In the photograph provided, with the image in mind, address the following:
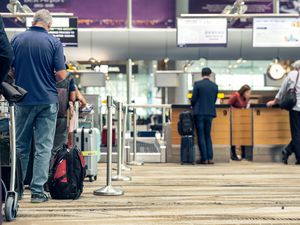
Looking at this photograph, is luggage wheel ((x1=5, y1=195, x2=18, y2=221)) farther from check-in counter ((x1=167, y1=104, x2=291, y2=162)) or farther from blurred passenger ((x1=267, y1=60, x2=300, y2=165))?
blurred passenger ((x1=267, y1=60, x2=300, y2=165))

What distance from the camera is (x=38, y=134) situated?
15.4 feet

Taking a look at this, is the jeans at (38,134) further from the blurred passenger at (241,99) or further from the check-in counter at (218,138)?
the blurred passenger at (241,99)

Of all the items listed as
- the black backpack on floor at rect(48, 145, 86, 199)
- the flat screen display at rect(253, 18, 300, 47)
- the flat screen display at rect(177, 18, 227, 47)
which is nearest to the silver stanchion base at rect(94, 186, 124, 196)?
the black backpack on floor at rect(48, 145, 86, 199)

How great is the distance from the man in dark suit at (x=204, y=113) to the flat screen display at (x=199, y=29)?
4.25m

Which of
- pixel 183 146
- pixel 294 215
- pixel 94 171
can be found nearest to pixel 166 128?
pixel 183 146

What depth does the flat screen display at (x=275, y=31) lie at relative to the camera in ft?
44.4

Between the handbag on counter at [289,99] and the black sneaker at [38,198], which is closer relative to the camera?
the black sneaker at [38,198]

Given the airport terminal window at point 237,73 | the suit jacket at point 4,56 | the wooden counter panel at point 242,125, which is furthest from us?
the airport terminal window at point 237,73

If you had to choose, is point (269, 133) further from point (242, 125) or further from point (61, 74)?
point (61, 74)

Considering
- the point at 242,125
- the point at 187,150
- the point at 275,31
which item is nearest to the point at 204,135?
the point at 187,150

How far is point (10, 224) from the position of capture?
367cm

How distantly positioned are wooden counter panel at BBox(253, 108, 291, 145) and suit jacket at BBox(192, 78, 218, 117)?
1079 millimetres

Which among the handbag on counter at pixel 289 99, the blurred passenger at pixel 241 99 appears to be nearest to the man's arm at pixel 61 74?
the handbag on counter at pixel 289 99

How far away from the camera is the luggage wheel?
147 inches
